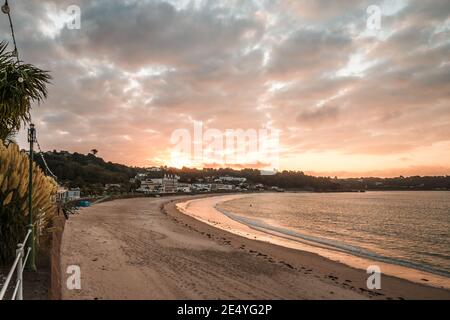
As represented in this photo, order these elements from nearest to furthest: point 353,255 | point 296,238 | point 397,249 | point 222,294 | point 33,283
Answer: point 33,283
point 222,294
point 353,255
point 397,249
point 296,238

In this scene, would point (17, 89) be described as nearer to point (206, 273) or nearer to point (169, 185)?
point (206, 273)

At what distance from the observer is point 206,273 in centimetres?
1131

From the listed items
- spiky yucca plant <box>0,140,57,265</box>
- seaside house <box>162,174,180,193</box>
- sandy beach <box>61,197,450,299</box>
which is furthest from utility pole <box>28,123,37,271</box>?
seaside house <box>162,174,180,193</box>

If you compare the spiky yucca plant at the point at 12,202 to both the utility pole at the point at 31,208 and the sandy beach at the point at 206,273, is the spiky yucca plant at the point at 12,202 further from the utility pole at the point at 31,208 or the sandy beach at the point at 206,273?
the sandy beach at the point at 206,273

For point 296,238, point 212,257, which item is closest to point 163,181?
point 296,238

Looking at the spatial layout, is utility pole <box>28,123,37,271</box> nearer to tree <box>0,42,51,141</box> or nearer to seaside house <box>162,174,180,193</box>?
tree <box>0,42,51,141</box>

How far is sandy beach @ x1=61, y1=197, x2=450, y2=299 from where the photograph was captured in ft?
30.5

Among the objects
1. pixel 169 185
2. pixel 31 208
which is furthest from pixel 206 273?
pixel 169 185

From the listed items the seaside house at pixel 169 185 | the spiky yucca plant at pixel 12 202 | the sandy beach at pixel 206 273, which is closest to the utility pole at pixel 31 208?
the spiky yucca plant at pixel 12 202

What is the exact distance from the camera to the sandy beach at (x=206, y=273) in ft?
30.5

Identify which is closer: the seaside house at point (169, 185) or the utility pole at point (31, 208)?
the utility pole at point (31, 208)

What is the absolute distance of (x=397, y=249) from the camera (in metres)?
21.6
